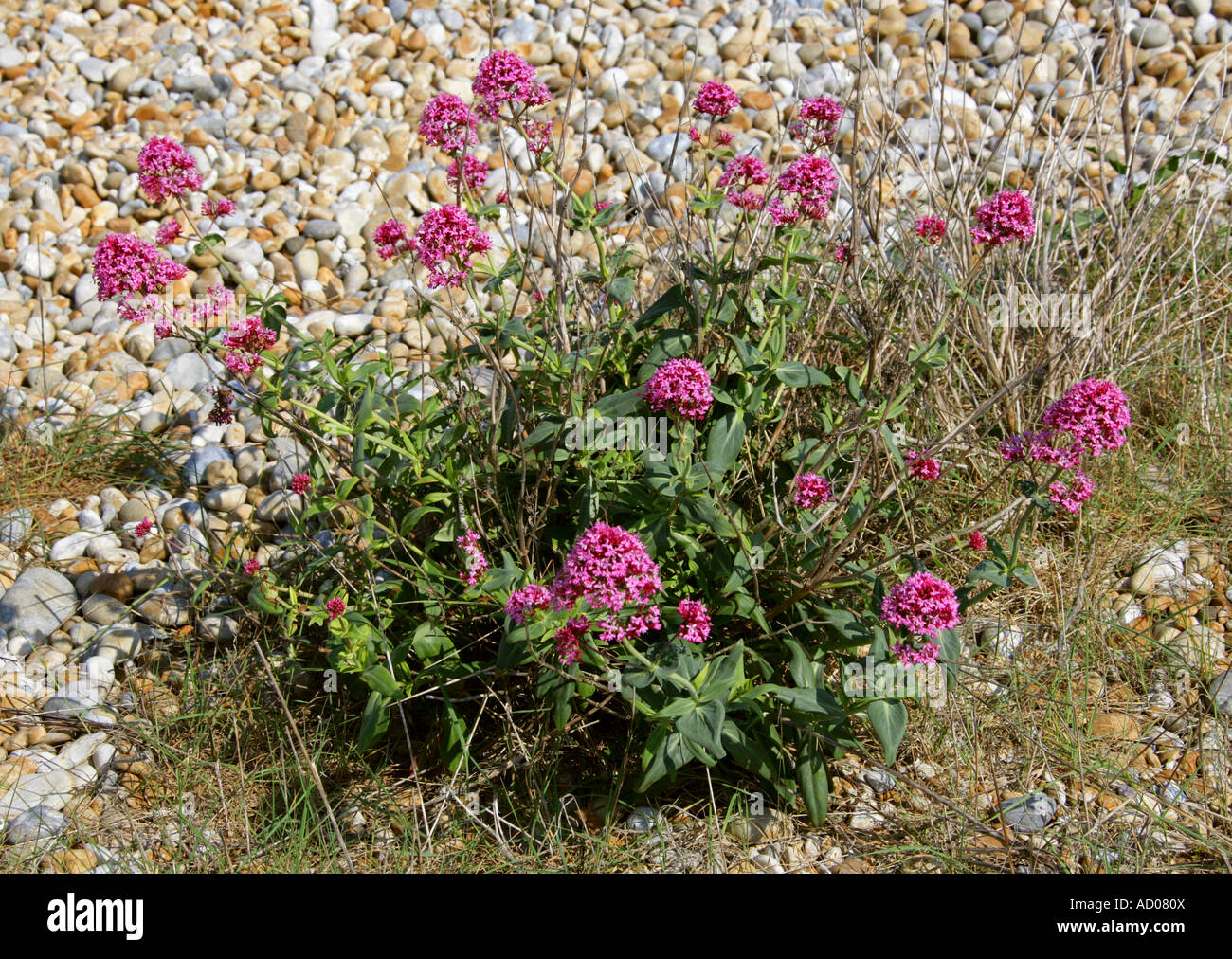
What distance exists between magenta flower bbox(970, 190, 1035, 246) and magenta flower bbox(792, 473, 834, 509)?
29.6 inches

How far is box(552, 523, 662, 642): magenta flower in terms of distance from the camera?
199 cm

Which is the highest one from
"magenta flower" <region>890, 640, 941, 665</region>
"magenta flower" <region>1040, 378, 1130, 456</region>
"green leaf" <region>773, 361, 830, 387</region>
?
"green leaf" <region>773, 361, 830, 387</region>


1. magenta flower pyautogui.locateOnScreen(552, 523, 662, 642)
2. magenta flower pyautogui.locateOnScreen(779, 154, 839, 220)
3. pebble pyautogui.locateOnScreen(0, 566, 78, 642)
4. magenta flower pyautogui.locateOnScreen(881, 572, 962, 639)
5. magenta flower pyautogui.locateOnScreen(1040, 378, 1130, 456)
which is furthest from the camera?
pebble pyautogui.locateOnScreen(0, 566, 78, 642)

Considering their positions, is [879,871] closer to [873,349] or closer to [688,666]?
[688,666]

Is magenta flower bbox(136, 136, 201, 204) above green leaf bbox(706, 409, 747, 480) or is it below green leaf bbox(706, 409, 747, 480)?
above

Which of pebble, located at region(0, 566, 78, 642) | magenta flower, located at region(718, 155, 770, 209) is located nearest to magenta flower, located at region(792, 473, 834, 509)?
magenta flower, located at region(718, 155, 770, 209)

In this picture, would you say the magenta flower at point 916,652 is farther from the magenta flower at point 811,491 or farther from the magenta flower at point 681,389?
the magenta flower at point 681,389

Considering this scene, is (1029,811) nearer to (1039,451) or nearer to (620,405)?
(1039,451)

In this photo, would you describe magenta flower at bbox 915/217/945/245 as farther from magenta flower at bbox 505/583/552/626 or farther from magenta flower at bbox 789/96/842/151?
magenta flower at bbox 505/583/552/626

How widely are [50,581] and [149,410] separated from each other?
3.11 ft

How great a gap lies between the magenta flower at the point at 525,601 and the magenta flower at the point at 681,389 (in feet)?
1.65

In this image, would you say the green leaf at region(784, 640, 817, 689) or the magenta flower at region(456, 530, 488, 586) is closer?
the green leaf at region(784, 640, 817, 689)

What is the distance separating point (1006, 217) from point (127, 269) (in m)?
2.21

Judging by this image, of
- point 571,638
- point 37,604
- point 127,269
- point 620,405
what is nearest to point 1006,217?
point 620,405
